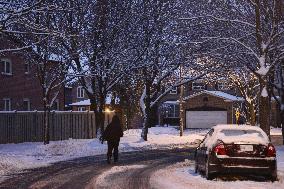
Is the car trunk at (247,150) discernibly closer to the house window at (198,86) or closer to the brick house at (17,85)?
the brick house at (17,85)

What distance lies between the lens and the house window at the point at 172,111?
74062 mm

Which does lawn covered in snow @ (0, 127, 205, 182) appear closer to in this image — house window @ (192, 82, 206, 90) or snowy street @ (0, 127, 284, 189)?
snowy street @ (0, 127, 284, 189)

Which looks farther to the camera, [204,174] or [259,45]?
[259,45]

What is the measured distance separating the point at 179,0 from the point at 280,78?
7.53m

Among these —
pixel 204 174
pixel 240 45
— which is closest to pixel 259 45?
pixel 240 45

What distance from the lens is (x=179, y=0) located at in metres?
31.7

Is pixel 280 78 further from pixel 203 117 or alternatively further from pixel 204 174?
pixel 203 117

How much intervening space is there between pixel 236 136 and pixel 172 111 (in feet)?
201

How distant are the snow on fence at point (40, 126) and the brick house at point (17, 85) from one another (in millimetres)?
5296

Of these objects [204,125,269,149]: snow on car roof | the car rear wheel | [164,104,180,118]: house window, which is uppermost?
[164,104,180,118]: house window

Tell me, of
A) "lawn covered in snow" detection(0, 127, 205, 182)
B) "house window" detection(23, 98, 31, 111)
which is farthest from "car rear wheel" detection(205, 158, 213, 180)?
"house window" detection(23, 98, 31, 111)

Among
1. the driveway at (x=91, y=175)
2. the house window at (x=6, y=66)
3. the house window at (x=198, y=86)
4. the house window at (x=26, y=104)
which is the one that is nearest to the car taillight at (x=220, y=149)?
the driveway at (x=91, y=175)

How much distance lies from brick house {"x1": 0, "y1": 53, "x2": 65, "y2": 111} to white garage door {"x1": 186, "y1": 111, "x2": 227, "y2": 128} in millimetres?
26097

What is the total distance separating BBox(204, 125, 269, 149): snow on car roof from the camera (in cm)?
1305
